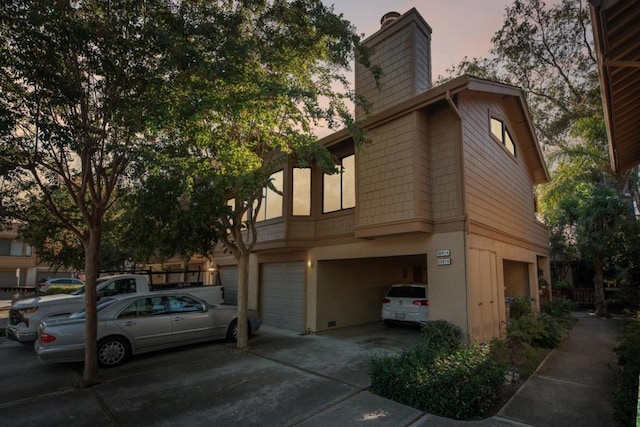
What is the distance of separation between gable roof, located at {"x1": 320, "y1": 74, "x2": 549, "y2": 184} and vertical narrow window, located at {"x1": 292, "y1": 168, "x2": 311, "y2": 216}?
155 centimetres

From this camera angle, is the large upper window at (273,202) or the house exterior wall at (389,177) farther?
the large upper window at (273,202)

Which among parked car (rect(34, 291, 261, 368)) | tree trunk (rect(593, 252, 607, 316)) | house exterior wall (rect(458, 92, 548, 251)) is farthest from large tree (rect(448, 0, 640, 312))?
parked car (rect(34, 291, 261, 368))

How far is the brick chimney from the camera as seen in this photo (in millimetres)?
10188

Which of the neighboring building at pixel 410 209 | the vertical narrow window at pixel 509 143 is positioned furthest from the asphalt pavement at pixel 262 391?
the vertical narrow window at pixel 509 143

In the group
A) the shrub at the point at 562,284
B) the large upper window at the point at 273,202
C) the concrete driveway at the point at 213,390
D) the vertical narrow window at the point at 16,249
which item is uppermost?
the large upper window at the point at 273,202

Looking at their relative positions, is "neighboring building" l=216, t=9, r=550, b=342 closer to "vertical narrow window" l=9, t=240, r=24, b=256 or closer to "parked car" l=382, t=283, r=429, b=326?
"parked car" l=382, t=283, r=429, b=326

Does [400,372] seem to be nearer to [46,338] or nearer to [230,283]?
[46,338]

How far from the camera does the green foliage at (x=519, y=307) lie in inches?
414

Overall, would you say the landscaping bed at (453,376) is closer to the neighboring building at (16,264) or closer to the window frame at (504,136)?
the window frame at (504,136)

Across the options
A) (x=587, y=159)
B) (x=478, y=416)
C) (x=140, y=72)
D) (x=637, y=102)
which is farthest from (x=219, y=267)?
(x=587, y=159)

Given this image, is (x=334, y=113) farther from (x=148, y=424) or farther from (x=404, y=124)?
(x=148, y=424)

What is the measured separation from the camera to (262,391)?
6.30 metres

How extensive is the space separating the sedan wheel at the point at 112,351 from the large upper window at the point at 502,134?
11.4 meters

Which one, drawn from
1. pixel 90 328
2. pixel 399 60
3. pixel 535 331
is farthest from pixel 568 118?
pixel 90 328
